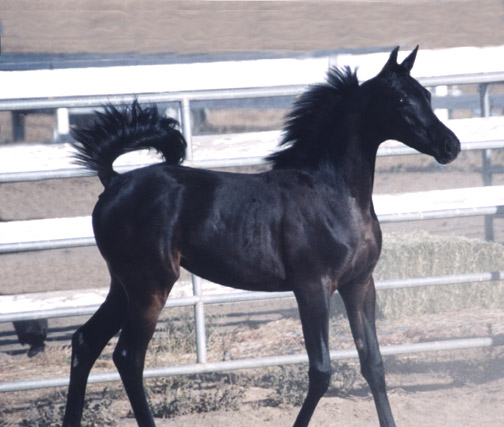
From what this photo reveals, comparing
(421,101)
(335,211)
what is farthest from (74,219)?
(421,101)

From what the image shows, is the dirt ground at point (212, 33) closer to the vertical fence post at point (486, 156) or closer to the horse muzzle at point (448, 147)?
the vertical fence post at point (486, 156)

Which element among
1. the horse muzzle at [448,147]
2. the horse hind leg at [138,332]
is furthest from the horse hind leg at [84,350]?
the horse muzzle at [448,147]

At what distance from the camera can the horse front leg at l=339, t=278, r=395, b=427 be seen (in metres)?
3.40

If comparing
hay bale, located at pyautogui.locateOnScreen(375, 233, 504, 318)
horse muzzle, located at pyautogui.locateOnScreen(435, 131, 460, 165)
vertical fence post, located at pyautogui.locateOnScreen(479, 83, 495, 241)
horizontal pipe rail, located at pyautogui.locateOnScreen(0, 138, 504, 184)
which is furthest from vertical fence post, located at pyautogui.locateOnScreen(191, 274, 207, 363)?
vertical fence post, located at pyautogui.locateOnScreen(479, 83, 495, 241)

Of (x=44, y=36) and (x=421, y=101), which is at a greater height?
(x=44, y=36)

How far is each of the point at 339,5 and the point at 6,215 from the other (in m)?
6.68

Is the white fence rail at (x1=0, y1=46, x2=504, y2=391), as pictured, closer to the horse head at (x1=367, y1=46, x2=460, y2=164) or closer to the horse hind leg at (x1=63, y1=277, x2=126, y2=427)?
the horse hind leg at (x1=63, y1=277, x2=126, y2=427)

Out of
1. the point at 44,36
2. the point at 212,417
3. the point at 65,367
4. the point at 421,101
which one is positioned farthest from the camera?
the point at 44,36

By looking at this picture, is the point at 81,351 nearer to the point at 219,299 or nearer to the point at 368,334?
the point at 219,299

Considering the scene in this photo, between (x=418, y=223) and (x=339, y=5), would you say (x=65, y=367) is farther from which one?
(x=418, y=223)

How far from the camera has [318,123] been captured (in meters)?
3.40

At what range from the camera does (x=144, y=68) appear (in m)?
5.34

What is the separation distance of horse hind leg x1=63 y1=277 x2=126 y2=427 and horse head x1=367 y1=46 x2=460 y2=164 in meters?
1.58

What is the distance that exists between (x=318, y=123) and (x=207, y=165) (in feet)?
3.33
